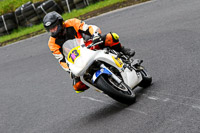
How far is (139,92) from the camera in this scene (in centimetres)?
652

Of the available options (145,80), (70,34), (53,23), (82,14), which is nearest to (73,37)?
(70,34)

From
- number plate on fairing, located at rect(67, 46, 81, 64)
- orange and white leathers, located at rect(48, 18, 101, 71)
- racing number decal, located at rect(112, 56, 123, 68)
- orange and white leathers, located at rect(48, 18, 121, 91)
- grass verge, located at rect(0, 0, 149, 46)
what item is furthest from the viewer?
grass verge, located at rect(0, 0, 149, 46)

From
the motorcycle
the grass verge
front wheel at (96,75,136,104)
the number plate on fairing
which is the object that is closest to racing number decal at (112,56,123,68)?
the motorcycle

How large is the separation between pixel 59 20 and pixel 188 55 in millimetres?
2751

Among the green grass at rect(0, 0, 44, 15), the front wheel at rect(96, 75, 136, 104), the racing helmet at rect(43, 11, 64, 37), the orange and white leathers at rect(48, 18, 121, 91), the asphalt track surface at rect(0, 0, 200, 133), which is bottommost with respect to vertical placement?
the green grass at rect(0, 0, 44, 15)

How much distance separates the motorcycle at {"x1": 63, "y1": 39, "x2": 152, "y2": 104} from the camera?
217 inches

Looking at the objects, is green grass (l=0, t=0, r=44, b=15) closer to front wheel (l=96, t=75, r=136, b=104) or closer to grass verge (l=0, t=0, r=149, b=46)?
grass verge (l=0, t=0, r=149, b=46)

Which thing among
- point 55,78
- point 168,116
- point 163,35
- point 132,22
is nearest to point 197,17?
point 163,35

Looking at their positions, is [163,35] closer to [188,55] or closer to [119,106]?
[188,55]

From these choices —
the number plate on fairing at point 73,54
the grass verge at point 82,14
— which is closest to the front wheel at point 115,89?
the number plate on fairing at point 73,54

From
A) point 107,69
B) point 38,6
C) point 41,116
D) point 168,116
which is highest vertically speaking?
point 107,69

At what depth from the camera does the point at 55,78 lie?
9.87m

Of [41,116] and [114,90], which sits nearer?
[114,90]

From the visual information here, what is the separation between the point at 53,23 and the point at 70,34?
47cm
